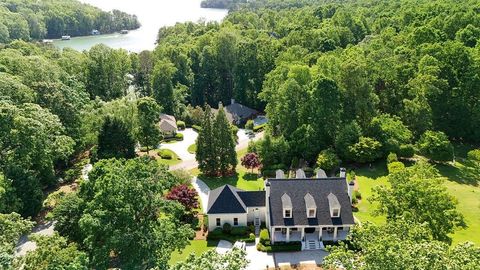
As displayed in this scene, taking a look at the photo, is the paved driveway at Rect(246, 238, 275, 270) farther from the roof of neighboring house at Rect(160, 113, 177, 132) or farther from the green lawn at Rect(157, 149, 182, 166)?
the roof of neighboring house at Rect(160, 113, 177, 132)

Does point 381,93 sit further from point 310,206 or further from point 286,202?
point 286,202

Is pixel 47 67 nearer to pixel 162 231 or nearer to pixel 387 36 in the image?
pixel 162 231

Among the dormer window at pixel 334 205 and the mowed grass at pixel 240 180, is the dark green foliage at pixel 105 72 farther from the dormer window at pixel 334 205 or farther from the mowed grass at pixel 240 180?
the dormer window at pixel 334 205

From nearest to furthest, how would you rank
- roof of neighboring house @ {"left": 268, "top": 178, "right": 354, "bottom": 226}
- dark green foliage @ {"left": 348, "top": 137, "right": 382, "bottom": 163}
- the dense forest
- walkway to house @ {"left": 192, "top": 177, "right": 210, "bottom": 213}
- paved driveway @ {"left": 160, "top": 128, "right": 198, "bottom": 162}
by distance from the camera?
the dense forest
roof of neighboring house @ {"left": 268, "top": 178, "right": 354, "bottom": 226}
walkway to house @ {"left": 192, "top": 177, "right": 210, "bottom": 213}
dark green foliage @ {"left": 348, "top": 137, "right": 382, "bottom": 163}
paved driveway @ {"left": 160, "top": 128, "right": 198, "bottom": 162}

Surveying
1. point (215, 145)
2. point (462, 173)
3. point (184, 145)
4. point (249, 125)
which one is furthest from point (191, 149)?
point (462, 173)

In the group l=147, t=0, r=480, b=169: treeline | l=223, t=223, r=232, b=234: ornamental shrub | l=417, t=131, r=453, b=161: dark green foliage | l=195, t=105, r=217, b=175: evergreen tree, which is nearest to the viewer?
l=223, t=223, r=232, b=234: ornamental shrub

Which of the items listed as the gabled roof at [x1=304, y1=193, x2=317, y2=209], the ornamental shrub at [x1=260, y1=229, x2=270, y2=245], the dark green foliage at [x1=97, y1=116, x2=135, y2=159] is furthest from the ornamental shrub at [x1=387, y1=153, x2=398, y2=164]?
the dark green foliage at [x1=97, y1=116, x2=135, y2=159]

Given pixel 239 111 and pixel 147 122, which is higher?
pixel 147 122
